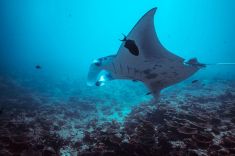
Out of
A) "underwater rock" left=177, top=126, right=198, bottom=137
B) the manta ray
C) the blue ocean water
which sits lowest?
"underwater rock" left=177, top=126, right=198, bottom=137

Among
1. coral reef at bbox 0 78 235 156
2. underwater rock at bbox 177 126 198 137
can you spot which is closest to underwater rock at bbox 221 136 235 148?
coral reef at bbox 0 78 235 156

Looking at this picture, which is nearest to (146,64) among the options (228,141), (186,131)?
(186,131)

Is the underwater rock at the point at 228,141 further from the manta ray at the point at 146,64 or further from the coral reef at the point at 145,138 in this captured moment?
the manta ray at the point at 146,64

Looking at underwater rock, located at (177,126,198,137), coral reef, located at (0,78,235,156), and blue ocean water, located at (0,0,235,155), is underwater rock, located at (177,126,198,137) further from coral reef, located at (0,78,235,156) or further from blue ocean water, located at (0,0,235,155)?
blue ocean water, located at (0,0,235,155)

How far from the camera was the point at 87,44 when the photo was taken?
16512 centimetres

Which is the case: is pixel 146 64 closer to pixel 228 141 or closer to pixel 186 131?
pixel 186 131

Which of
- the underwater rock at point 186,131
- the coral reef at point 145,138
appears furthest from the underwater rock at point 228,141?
the underwater rock at point 186,131

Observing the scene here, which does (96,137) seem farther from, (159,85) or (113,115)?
(113,115)

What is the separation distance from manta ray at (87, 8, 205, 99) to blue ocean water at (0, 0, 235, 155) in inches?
103

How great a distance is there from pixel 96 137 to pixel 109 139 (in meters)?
0.50

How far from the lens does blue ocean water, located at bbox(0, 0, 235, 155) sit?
37.4 feet

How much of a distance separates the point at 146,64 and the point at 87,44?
550ft

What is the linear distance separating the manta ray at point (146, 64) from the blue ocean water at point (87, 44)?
2.62m

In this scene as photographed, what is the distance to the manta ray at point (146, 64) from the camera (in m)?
3.50
